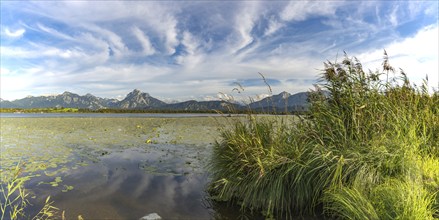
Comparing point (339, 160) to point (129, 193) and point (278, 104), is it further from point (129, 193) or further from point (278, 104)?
point (129, 193)

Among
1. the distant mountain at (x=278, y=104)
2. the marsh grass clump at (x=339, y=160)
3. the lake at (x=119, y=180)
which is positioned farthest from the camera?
the distant mountain at (x=278, y=104)

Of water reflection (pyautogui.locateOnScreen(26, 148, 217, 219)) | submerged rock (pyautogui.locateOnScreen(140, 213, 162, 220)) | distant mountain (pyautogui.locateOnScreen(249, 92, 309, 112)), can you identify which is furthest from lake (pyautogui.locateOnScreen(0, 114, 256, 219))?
distant mountain (pyautogui.locateOnScreen(249, 92, 309, 112))

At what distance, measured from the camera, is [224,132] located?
8.52 metres

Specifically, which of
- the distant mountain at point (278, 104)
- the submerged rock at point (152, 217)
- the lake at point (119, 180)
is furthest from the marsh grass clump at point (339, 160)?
the submerged rock at point (152, 217)

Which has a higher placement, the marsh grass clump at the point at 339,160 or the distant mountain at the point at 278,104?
the distant mountain at the point at 278,104

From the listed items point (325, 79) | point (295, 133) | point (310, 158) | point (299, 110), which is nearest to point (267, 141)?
point (295, 133)

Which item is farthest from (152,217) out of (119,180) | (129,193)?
(119,180)

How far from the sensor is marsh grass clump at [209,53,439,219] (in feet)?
17.2

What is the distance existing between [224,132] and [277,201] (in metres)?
3.01

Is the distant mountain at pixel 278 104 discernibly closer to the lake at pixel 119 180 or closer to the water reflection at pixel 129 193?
the lake at pixel 119 180

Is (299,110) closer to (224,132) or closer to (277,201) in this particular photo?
(224,132)

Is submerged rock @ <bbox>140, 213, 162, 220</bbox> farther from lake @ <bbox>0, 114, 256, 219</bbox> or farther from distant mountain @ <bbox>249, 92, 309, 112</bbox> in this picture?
distant mountain @ <bbox>249, 92, 309, 112</bbox>

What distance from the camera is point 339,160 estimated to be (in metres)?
5.66

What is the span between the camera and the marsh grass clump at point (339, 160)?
5246mm
